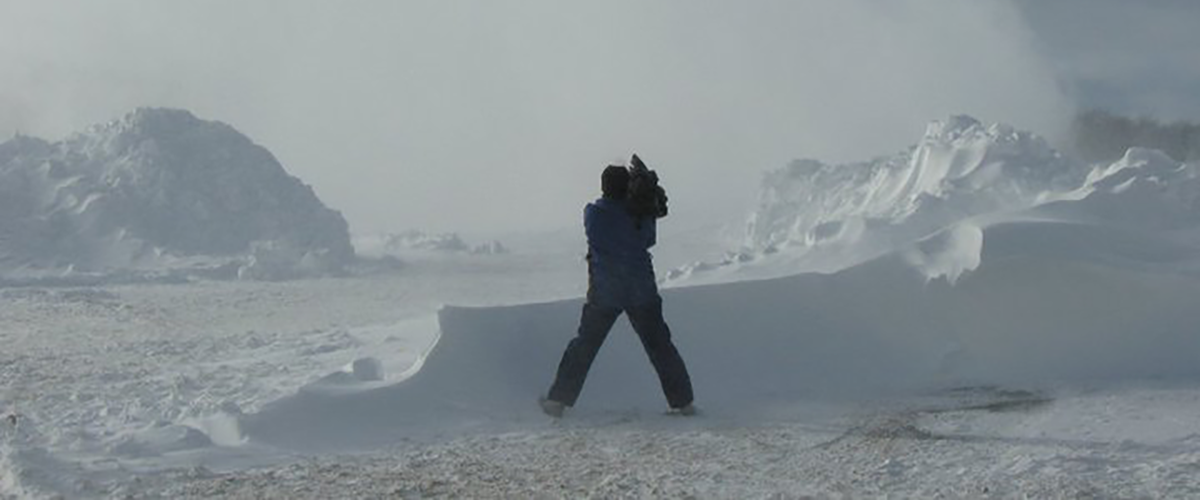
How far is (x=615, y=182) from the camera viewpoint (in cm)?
614

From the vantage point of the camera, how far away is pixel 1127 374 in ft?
21.2

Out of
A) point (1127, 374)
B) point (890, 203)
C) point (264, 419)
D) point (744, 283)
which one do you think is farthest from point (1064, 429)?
point (890, 203)

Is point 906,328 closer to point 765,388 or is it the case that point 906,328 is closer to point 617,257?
point 765,388

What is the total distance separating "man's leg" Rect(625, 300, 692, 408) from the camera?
5988 mm

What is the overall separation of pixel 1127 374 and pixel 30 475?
5.19 m

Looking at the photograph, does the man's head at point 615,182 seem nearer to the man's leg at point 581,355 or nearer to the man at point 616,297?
the man at point 616,297

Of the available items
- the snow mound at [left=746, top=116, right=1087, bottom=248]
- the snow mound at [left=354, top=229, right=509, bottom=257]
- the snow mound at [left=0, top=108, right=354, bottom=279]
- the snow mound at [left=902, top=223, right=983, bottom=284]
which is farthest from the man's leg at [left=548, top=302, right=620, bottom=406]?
the snow mound at [left=354, top=229, right=509, bottom=257]

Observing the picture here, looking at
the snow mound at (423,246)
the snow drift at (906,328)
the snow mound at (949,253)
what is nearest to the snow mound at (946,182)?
the snow mound at (949,253)

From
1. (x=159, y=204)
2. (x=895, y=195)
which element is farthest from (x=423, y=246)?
(x=895, y=195)

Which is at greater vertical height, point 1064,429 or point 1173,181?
point 1173,181

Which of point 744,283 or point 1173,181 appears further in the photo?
point 1173,181

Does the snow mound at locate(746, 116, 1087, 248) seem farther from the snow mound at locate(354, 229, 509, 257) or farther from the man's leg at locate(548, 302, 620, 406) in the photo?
the snow mound at locate(354, 229, 509, 257)

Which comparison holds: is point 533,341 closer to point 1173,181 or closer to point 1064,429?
point 1064,429

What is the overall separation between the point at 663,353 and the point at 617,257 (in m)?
0.52
